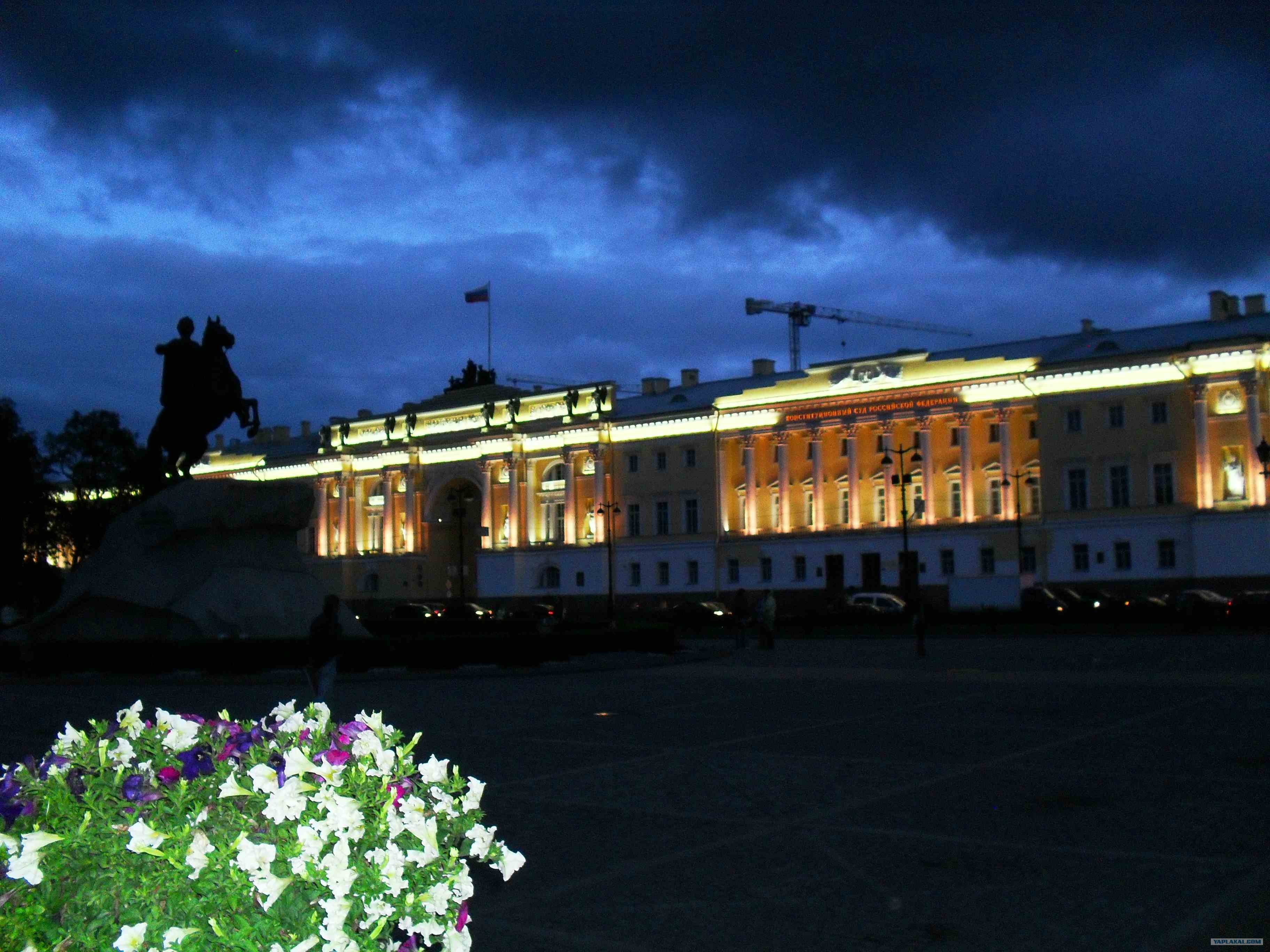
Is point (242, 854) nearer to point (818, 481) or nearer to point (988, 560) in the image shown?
point (988, 560)

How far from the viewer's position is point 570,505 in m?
88.0

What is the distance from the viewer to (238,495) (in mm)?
28938

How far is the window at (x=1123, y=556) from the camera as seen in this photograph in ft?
222

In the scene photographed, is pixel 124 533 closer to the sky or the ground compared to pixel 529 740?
closer to the sky

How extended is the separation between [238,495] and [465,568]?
219 feet

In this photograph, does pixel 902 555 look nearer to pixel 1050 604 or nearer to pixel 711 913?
pixel 1050 604

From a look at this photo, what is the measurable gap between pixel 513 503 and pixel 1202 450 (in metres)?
44.2

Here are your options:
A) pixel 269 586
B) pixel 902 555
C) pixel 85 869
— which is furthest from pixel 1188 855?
pixel 902 555

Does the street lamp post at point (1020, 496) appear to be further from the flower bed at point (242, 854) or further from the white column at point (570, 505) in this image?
the flower bed at point (242, 854)

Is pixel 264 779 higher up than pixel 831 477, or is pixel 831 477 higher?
pixel 831 477

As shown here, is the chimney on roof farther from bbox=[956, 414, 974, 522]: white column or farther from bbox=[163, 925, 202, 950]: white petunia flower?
bbox=[163, 925, 202, 950]: white petunia flower

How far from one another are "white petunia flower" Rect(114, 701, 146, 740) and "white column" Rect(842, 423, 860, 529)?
72.7m

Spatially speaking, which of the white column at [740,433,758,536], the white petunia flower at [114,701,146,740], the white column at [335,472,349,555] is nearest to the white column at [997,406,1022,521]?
the white column at [740,433,758,536]

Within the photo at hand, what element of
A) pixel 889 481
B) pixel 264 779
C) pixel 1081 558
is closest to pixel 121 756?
pixel 264 779
